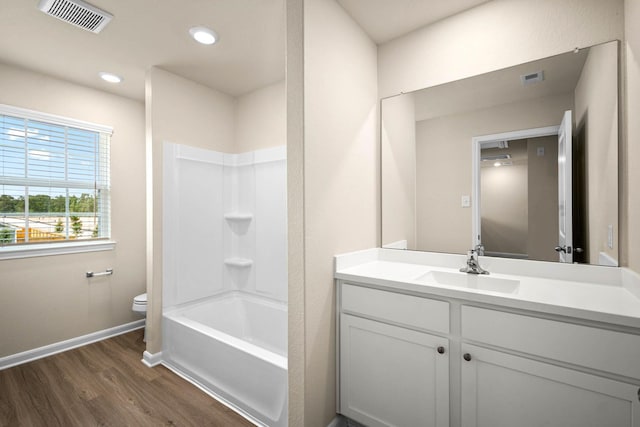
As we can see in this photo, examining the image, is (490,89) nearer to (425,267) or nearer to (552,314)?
(425,267)

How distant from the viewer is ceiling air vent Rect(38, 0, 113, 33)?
1708mm

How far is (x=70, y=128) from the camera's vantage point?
2734 millimetres

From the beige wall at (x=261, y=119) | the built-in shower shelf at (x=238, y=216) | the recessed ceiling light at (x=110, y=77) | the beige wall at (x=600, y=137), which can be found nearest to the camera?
the beige wall at (x=600, y=137)

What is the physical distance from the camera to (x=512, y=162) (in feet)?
5.55

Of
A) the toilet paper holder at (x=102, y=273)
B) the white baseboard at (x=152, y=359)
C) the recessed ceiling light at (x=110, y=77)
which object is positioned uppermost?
the recessed ceiling light at (x=110, y=77)

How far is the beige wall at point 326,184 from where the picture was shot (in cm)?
151

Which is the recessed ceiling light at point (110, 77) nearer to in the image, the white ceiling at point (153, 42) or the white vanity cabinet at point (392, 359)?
the white ceiling at point (153, 42)

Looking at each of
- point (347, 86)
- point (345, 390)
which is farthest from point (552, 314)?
point (347, 86)

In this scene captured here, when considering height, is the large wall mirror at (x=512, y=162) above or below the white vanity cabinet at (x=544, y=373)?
above

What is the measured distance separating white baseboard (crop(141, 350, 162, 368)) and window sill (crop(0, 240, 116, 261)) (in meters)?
1.14

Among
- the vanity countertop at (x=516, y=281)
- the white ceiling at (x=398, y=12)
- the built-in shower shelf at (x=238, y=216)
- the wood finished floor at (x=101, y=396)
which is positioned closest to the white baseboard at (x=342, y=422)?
the wood finished floor at (x=101, y=396)

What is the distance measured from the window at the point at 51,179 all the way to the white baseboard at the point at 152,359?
127 cm

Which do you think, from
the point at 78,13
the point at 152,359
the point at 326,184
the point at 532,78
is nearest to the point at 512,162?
the point at 532,78

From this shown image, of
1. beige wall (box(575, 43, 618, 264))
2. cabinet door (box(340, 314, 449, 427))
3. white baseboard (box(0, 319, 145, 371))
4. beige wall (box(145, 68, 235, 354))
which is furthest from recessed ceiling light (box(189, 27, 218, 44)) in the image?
white baseboard (box(0, 319, 145, 371))
